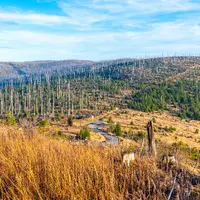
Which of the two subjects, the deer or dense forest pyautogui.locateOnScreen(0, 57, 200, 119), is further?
dense forest pyautogui.locateOnScreen(0, 57, 200, 119)

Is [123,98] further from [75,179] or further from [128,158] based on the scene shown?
[75,179]

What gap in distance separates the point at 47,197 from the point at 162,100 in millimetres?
71991

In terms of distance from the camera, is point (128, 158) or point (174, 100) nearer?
point (128, 158)

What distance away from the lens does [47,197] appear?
2611mm

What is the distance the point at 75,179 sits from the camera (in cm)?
268

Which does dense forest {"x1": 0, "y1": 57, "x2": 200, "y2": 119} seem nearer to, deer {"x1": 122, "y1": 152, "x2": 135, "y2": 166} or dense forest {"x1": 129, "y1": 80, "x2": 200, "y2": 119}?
dense forest {"x1": 129, "y1": 80, "x2": 200, "y2": 119}

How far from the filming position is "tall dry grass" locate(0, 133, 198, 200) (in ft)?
8.41

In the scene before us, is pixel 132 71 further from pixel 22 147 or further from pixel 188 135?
pixel 22 147

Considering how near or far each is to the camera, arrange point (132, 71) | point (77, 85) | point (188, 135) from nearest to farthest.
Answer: point (188, 135) < point (77, 85) < point (132, 71)

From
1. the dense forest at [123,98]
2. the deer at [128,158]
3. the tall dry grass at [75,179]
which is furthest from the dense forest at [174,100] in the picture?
the tall dry grass at [75,179]

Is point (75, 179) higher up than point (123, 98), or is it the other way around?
point (75, 179)

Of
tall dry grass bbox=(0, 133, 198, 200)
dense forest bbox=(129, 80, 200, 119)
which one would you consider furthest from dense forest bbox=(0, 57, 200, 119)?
tall dry grass bbox=(0, 133, 198, 200)

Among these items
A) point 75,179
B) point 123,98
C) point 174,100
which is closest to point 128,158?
point 75,179

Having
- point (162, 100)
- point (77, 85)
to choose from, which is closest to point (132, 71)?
point (77, 85)
